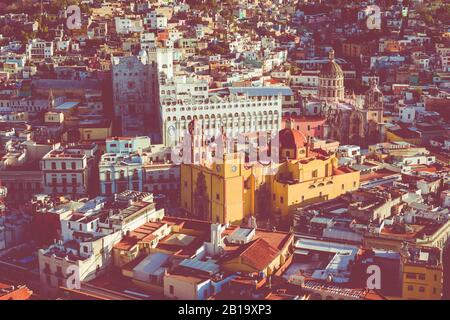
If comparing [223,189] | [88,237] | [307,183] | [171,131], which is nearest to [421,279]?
[307,183]

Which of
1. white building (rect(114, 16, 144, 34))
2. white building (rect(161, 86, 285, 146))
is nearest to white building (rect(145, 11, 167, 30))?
white building (rect(114, 16, 144, 34))

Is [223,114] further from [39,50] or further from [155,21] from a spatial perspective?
[155,21]

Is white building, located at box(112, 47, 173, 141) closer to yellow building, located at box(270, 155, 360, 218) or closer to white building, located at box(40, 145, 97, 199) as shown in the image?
white building, located at box(40, 145, 97, 199)

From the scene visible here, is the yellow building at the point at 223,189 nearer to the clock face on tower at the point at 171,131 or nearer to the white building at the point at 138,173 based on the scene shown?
the white building at the point at 138,173

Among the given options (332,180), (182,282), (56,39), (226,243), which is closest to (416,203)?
(332,180)

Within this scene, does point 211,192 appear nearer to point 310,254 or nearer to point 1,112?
point 310,254

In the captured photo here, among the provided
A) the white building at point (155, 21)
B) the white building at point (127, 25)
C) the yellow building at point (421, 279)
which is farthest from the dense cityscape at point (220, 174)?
the white building at point (155, 21)

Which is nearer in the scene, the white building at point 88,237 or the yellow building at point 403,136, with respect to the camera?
the white building at point 88,237
